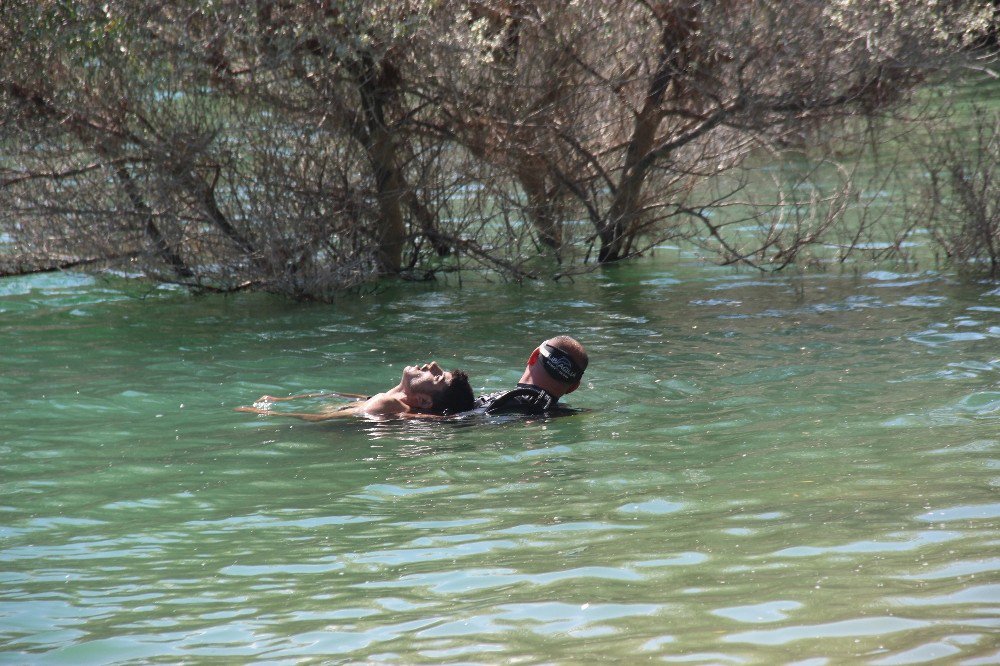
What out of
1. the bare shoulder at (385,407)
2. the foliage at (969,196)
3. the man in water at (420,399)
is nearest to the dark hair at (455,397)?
the man in water at (420,399)

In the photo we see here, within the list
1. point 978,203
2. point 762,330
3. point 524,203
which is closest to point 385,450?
point 762,330

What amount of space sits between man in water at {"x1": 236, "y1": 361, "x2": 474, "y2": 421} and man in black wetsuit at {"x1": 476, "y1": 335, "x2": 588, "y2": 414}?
0.79 ft

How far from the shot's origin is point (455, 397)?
29.9 feet

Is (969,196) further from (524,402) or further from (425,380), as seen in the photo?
(425,380)

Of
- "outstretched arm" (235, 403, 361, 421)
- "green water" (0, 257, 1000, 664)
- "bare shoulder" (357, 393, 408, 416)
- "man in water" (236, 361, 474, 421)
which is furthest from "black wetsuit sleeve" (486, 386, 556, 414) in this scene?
"outstretched arm" (235, 403, 361, 421)

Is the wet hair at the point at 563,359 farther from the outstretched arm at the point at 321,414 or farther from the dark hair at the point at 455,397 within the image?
the outstretched arm at the point at 321,414

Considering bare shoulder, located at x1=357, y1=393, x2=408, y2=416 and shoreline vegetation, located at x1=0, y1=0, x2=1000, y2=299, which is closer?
bare shoulder, located at x1=357, y1=393, x2=408, y2=416

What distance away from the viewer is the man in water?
904cm

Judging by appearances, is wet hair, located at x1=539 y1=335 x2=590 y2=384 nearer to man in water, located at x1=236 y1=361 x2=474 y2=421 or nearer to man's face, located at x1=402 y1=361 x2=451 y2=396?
man in water, located at x1=236 y1=361 x2=474 y2=421

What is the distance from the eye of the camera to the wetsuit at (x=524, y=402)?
8.97 metres

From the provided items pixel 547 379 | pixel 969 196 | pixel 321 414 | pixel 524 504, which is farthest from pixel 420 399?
pixel 969 196

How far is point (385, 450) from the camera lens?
8445mm

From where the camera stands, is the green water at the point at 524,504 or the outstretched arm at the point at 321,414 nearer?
the green water at the point at 524,504

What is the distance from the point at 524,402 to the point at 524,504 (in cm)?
224
